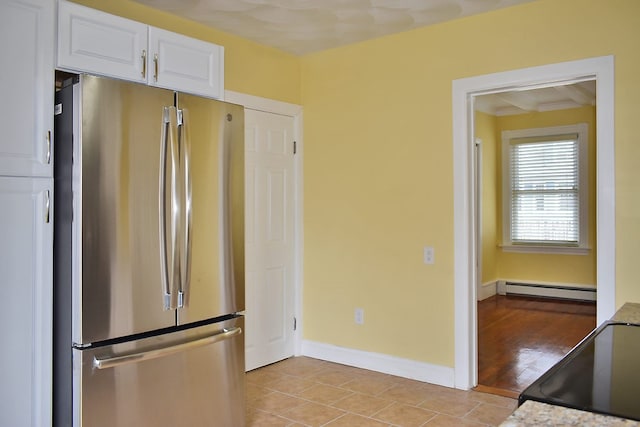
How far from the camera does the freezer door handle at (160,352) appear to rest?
2205mm

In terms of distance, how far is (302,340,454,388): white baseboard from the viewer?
3695 millimetres

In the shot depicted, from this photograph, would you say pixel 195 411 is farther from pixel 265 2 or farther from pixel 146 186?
pixel 265 2

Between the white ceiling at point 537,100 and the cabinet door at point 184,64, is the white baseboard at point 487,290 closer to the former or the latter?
the white ceiling at point 537,100

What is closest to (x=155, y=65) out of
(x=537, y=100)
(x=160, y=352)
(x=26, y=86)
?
(x=26, y=86)

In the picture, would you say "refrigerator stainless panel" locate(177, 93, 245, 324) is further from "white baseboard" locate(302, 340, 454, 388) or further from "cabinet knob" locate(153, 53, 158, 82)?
"white baseboard" locate(302, 340, 454, 388)

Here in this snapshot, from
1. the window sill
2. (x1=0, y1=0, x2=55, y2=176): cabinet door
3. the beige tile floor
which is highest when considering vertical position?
(x1=0, y1=0, x2=55, y2=176): cabinet door

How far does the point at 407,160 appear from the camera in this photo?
3.88 m

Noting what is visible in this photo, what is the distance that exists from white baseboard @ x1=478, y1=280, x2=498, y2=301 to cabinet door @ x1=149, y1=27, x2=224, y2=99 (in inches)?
203

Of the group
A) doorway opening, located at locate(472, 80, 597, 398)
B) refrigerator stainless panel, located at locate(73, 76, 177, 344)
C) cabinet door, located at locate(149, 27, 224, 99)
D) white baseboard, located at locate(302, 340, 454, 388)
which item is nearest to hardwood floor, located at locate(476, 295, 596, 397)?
doorway opening, located at locate(472, 80, 597, 398)

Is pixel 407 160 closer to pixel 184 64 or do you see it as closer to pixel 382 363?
pixel 382 363

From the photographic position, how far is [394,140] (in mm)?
3947

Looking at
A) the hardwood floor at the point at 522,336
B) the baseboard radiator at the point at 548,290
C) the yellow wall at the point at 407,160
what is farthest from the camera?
the baseboard radiator at the point at 548,290

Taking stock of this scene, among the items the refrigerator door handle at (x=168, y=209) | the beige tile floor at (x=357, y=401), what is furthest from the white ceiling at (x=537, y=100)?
the refrigerator door handle at (x=168, y=209)

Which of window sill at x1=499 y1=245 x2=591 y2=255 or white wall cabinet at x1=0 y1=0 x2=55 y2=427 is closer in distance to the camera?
white wall cabinet at x1=0 y1=0 x2=55 y2=427
